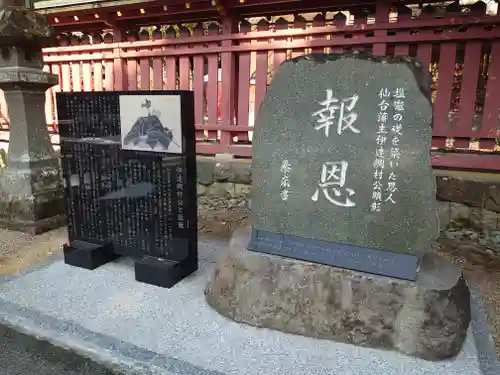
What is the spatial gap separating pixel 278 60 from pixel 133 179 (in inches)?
112

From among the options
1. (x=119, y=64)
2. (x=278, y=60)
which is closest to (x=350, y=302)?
(x=278, y=60)

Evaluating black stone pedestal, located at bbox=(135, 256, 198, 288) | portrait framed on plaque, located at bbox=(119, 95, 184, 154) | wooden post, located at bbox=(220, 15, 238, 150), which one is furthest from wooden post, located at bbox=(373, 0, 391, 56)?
black stone pedestal, located at bbox=(135, 256, 198, 288)

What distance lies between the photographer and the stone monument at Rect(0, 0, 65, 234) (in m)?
4.04

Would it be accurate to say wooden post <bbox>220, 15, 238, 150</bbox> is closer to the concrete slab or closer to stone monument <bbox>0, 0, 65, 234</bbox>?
stone monument <bbox>0, 0, 65, 234</bbox>

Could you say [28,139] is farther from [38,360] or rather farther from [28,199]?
[38,360]

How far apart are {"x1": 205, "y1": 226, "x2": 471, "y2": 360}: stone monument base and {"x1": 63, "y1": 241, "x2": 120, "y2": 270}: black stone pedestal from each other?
1.32 m

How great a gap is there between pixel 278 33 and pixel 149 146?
9.32 feet

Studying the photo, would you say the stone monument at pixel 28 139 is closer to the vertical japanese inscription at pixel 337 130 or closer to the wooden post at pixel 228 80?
the wooden post at pixel 228 80

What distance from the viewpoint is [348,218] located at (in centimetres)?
231

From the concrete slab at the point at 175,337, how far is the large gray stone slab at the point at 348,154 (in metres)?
0.60

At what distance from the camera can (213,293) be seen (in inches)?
103

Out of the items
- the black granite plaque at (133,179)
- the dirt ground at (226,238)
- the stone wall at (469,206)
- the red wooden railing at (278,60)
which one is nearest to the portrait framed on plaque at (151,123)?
the black granite plaque at (133,179)

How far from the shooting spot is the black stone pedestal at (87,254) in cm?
323

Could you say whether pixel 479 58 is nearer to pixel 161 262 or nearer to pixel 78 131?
pixel 161 262
